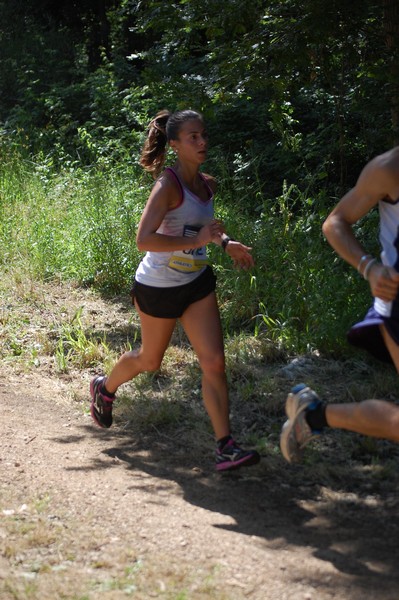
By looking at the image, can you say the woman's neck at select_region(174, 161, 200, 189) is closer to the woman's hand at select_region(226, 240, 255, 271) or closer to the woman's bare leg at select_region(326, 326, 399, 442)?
the woman's hand at select_region(226, 240, 255, 271)

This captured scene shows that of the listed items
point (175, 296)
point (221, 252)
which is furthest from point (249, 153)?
point (175, 296)

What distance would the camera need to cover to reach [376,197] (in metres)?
3.77

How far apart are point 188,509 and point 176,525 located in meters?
0.25

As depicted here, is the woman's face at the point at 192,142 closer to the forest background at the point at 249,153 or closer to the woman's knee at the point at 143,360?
the woman's knee at the point at 143,360

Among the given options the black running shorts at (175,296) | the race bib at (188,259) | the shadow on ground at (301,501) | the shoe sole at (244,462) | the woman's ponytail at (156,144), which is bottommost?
the shadow on ground at (301,501)

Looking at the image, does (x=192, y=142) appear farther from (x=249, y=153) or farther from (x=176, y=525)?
(x=249, y=153)

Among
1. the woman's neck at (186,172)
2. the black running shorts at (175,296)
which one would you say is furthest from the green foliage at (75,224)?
the woman's neck at (186,172)

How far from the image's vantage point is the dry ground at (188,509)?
389 centimetres

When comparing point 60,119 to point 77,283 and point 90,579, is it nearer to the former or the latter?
point 77,283

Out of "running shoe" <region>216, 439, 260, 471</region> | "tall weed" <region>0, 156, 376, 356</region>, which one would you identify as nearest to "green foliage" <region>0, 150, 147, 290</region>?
"tall weed" <region>0, 156, 376, 356</region>

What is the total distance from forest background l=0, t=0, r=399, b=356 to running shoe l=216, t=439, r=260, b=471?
1926mm

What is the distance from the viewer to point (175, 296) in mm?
5203

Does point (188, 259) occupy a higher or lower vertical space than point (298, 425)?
higher

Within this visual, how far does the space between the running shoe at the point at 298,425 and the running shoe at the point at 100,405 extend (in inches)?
67.1
